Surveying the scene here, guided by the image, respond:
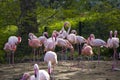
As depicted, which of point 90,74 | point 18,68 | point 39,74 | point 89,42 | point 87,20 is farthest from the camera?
point 87,20

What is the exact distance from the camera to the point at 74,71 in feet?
35.1

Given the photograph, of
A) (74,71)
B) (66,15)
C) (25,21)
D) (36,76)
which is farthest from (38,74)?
(66,15)

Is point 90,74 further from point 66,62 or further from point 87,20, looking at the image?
point 87,20

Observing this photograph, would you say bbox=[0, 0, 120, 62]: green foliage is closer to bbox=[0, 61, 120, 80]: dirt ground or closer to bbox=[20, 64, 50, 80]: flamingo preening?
bbox=[0, 61, 120, 80]: dirt ground

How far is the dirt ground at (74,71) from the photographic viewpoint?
31.9ft

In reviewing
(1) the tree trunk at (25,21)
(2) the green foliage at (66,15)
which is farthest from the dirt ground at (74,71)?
(1) the tree trunk at (25,21)

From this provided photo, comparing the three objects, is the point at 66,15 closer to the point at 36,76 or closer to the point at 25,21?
the point at 25,21

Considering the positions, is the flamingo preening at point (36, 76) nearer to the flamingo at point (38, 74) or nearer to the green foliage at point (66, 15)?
the flamingo at point (38, 74)

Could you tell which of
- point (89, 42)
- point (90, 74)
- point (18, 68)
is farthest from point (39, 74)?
point (89, 42)

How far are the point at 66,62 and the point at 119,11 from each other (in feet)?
12.4

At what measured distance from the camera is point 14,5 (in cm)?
1378

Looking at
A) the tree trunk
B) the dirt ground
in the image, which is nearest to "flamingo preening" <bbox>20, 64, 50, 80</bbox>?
the dirt ground

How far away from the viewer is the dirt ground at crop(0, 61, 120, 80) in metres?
9.73

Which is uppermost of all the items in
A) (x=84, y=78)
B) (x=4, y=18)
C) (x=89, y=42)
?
(x=4, y=18)
